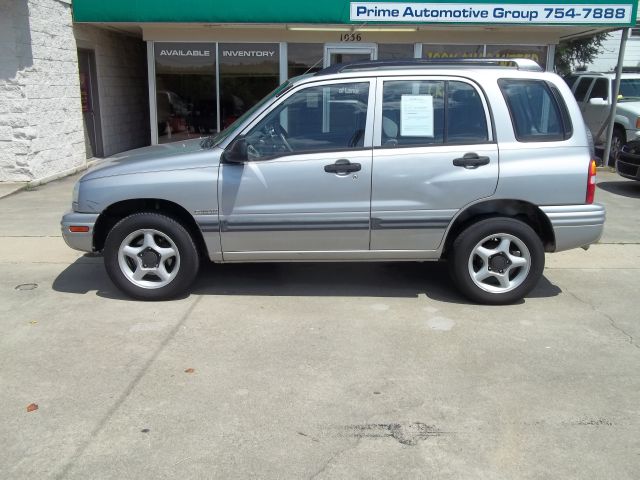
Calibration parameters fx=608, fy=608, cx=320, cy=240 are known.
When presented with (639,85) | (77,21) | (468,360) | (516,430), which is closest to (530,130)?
(468,360)

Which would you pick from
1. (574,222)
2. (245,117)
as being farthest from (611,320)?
(245,117)

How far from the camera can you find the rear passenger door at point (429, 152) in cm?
486

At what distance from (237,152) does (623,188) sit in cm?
846

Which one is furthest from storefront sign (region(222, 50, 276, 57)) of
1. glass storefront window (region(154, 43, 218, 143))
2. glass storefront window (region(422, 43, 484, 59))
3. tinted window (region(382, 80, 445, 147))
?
tinted window (region(382, 80, 445, 147))

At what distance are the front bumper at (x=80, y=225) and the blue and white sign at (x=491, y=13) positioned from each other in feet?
25.4

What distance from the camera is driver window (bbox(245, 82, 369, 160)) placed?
4914 mm

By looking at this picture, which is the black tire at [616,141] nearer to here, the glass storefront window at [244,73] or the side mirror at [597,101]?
the side mirror at [597,101]

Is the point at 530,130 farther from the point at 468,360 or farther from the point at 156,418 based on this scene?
the point at 156,418

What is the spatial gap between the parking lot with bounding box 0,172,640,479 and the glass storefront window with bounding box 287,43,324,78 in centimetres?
779

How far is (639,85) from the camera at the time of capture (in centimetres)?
1408

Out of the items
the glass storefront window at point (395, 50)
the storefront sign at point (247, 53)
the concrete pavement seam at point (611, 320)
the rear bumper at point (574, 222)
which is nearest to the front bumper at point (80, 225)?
the rear bumper at point (574, 222)

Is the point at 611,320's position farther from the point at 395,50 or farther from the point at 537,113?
the point at 395,50

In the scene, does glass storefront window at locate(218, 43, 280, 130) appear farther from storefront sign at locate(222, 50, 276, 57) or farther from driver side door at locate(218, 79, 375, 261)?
driver side door at locate(218, 79, 375, 261)

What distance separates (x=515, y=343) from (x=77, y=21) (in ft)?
33.6
